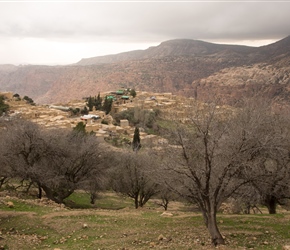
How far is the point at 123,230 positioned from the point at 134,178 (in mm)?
11020

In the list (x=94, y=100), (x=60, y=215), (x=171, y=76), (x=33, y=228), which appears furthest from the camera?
(x=171, y=76)

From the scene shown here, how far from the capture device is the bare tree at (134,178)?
2389 cm

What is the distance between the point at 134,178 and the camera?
79.5 feet

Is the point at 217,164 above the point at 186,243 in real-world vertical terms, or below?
above

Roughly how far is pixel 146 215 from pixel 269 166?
24.7 ft

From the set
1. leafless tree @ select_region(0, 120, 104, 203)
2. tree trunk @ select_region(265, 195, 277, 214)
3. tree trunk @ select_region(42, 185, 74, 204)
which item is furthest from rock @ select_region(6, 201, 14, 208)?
tree trunk @ select_region(265, 195, 277, 214)

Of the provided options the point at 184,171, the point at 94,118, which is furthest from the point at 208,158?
the point at 94,118

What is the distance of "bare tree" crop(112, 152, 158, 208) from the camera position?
78.4 feet

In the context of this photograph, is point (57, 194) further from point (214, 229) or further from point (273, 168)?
point (214, 229)

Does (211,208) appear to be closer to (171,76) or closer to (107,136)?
(107,136)

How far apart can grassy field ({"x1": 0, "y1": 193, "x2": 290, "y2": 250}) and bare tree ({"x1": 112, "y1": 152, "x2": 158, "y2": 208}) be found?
7.76m

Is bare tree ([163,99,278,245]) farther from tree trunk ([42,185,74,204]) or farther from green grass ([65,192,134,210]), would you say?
green grass ([65,192,134,210])

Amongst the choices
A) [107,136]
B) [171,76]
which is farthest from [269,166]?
Answer: [171,76]

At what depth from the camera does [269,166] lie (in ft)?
58.5
